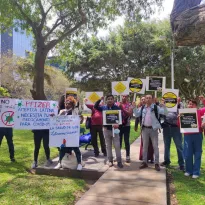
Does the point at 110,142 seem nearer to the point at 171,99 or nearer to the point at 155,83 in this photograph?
the point at 171,99

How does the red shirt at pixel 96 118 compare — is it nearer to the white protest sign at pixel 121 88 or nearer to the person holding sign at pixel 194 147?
the white protest sign at pixel 121 88

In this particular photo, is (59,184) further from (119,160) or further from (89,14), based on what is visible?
(89,14)

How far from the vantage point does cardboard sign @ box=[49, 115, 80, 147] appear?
20.0 feet

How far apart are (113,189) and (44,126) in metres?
2.49

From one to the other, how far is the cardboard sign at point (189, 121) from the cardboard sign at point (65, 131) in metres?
2.26

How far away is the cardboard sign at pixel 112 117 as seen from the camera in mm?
6363

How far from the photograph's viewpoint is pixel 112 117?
6395 mm

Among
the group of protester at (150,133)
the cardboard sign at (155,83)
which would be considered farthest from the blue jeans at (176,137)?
the cardboard sign at (155,83)

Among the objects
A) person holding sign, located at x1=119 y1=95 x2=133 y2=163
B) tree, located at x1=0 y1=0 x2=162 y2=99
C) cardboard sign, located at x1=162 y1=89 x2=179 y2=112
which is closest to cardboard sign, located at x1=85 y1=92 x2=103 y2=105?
person holding sign, located at x1=119 y1=95 x2=133 y2=163

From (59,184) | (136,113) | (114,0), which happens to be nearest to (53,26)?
Result: (114,0)

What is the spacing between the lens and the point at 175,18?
240 cm

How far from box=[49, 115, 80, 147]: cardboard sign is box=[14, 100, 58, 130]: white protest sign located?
0.51 m

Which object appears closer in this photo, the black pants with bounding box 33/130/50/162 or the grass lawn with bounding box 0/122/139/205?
the grass lawn with bounding box 0/122/139/205

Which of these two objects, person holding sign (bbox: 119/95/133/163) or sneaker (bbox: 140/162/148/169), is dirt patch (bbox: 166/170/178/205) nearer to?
sneaker (bbox: 140/162/148/169)
